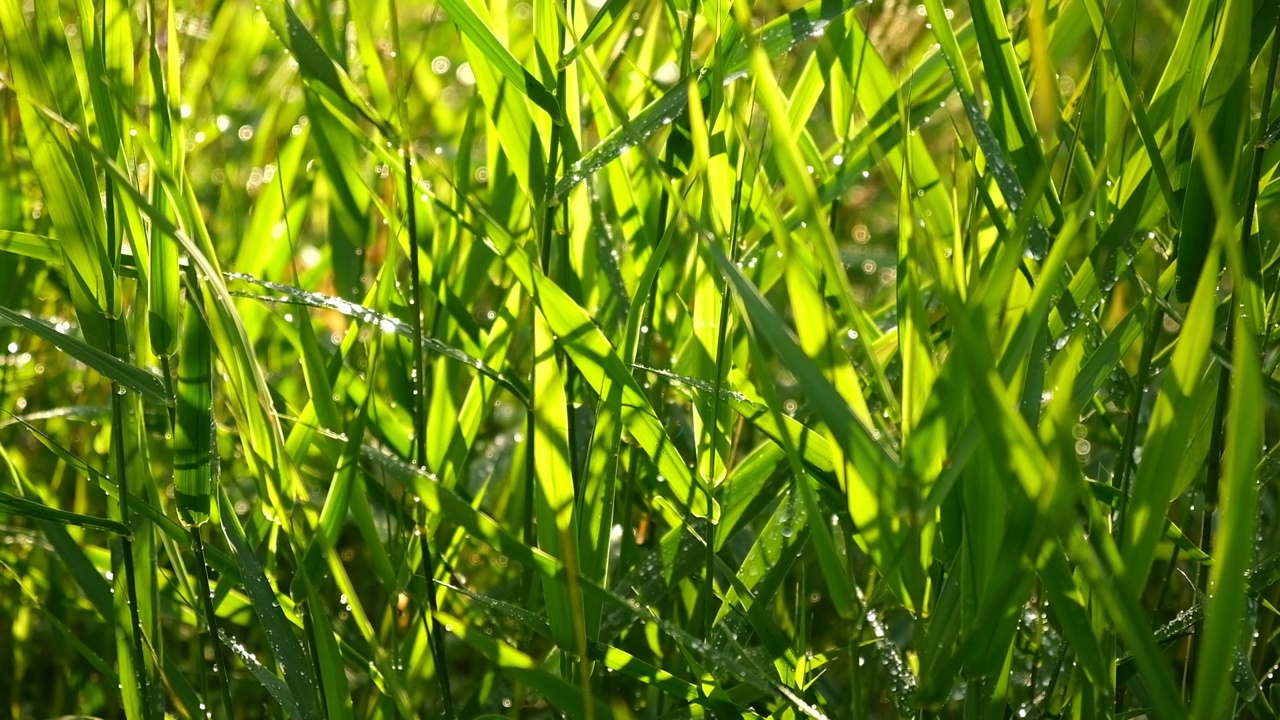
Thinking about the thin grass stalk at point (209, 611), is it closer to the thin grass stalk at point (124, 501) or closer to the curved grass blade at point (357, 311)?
the thin grass stalk at point (124, 501)

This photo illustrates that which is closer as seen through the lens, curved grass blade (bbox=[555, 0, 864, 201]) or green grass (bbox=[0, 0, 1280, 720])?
green grass (bbox=[0, 0, 1280, 720])

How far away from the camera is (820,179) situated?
82 cm

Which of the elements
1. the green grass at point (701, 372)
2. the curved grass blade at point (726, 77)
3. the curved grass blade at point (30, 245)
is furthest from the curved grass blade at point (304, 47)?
the curved grass blade at point (30, 245)

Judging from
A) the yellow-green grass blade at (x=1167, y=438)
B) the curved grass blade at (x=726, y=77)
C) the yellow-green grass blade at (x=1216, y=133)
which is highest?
the curved grass blade at (x=726, y=77)

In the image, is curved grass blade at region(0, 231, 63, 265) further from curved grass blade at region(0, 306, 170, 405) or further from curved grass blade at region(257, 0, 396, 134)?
curved grass blade at region(257, 0, 396, 134)

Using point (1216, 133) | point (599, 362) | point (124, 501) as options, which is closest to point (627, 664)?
point (599, 362)

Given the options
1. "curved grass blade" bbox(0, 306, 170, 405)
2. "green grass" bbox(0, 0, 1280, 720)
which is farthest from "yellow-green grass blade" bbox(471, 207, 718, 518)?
"curved grass blade" bbox(0, 306, 170, 405)

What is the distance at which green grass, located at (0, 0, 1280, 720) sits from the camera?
17.6 inches

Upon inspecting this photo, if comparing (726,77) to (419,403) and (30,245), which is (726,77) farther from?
(30,245)

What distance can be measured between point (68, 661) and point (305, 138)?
0.54 m

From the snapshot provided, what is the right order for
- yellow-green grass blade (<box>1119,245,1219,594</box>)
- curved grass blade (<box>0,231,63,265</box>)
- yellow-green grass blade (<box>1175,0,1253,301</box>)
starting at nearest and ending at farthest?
yellow-green grass blade (<box>1119,245,1219,594</box>) < yellow-green grass blade (<box>1175,0,1253,301</box>) < curved grass blade (<box>0,231,63,265</box>)

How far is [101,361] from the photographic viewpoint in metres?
0.57

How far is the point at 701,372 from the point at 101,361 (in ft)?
1.12

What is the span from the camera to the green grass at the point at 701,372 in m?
0.45
